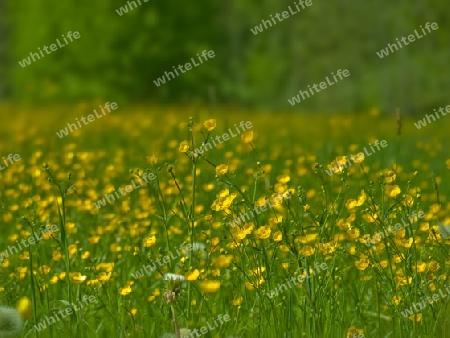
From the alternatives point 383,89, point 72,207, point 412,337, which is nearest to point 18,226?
point 72,207

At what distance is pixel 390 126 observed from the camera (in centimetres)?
1353

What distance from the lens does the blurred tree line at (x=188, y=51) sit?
21.6 m

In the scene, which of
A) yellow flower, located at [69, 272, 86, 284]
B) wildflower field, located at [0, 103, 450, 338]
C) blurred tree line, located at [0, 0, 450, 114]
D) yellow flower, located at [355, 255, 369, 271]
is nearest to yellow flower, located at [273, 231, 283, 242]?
wildflower field, located at [0, 103, 450, 338]

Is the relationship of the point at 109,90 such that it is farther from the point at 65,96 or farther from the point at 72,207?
the point at 72,207

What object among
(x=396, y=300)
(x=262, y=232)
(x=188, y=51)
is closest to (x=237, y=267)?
(x=262, y=232)

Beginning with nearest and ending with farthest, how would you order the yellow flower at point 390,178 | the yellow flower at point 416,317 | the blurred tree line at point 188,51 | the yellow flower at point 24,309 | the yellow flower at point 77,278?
the yellow flower at point 24,309, the yellow flower at point 416,317, the yellow flower at point 77,278, the yellow flower at point 390,178, the blurred tree line at point 188,51

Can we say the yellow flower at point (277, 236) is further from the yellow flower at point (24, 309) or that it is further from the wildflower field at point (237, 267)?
the yellow flower at point (24, 309)

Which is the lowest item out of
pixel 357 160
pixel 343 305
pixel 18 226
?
pixel 343 305

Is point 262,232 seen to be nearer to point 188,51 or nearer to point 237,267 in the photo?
point 237,267

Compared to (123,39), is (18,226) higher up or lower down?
lower down

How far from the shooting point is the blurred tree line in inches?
850

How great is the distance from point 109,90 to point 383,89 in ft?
39.6

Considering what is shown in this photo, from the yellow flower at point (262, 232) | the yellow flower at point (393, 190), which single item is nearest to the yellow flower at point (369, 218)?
the yellow flower at point (393, 190)

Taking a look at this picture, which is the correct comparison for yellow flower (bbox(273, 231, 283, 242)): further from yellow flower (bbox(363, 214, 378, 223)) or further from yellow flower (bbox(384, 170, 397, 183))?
yellow flower (bbox(384, 170, 397, 183))
